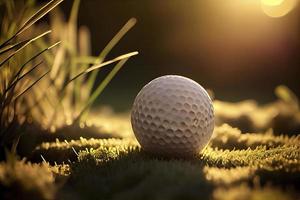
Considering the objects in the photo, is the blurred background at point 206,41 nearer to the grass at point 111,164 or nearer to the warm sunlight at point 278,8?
the warm sunlight at point 278,8

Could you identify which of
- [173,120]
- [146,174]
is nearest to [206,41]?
[173,120]

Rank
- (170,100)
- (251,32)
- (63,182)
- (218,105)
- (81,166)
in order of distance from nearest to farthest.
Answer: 1. (63,182)
2. (81,166)
3. (170,100)
4. (218,105)
5. (251,32)

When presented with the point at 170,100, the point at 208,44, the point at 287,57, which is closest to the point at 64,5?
the point at 208,44

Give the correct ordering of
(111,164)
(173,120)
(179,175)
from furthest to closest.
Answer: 1. (173,120)
2. (111,164)
3. (179,175)

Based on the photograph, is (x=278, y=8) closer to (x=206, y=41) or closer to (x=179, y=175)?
(x=206, y=41)

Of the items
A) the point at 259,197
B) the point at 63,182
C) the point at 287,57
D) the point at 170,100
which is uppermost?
the point at 287,57

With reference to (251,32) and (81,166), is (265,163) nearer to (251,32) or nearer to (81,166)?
(81,166)
